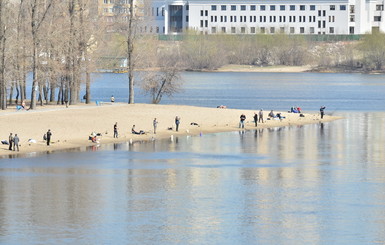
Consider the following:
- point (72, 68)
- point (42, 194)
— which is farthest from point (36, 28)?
point (42, 194)

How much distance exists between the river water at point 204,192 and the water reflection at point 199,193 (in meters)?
0.06

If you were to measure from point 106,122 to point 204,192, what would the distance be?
3812 centimetres

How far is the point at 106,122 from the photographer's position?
10175cm

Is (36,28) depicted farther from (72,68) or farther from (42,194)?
(42,194)

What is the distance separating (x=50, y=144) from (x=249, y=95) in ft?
339

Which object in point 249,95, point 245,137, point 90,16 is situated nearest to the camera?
point 245,137

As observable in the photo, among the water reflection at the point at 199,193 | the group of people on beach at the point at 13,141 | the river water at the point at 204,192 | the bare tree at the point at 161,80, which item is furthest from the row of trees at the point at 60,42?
the group of people on beach at the point at 13,141

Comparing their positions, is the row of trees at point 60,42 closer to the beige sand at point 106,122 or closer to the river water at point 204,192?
the beige sand at point 106,122

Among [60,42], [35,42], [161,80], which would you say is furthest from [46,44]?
[161,80]

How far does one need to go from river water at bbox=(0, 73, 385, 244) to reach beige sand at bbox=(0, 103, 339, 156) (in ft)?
10.6

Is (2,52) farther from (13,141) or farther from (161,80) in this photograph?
(13,141)

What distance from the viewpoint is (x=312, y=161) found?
264 feet

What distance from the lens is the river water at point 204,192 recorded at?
2101 inches

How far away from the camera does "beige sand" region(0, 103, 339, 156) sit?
8973cm
